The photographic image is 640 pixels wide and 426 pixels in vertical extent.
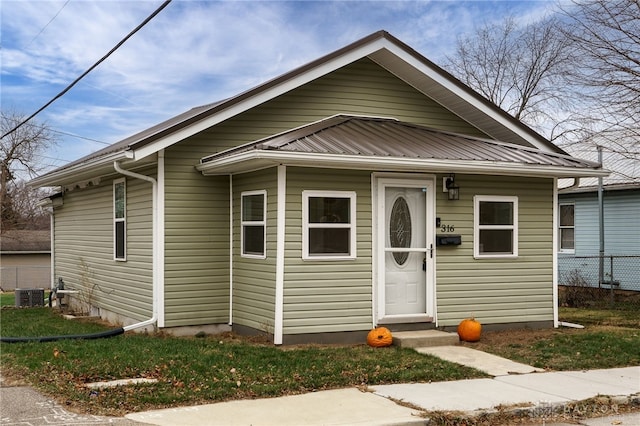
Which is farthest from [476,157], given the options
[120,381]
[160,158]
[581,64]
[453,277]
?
[581,64]

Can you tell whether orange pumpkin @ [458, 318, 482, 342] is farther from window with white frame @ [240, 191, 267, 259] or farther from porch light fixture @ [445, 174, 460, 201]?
window with white frame @ [240, 191, 267, 259]

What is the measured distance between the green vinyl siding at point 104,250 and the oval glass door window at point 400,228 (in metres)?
4.12

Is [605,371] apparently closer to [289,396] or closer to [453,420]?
[453,420]

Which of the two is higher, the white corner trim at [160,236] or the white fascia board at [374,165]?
the white fascia board at [374,165]

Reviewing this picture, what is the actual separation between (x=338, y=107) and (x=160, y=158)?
10.7ft

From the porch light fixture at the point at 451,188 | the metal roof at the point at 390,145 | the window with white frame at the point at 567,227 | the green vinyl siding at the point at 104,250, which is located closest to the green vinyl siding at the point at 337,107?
the metal roof at the point at 390,145

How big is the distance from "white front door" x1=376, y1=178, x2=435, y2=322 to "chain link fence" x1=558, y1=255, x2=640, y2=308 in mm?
7768

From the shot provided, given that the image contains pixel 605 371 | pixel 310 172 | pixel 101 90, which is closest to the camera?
pixel 605 371

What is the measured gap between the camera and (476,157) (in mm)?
11242

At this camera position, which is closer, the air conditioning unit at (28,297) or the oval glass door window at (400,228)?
the oval glass door window at (400,228)

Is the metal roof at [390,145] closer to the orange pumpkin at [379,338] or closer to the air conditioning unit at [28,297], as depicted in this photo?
the orange pumpkin at [379,338]

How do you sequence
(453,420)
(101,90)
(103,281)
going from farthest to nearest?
(101,90) → (103,281) → (453,420)

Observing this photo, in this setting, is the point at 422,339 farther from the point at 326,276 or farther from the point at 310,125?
the point at 310,125

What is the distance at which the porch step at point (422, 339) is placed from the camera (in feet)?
34.4
